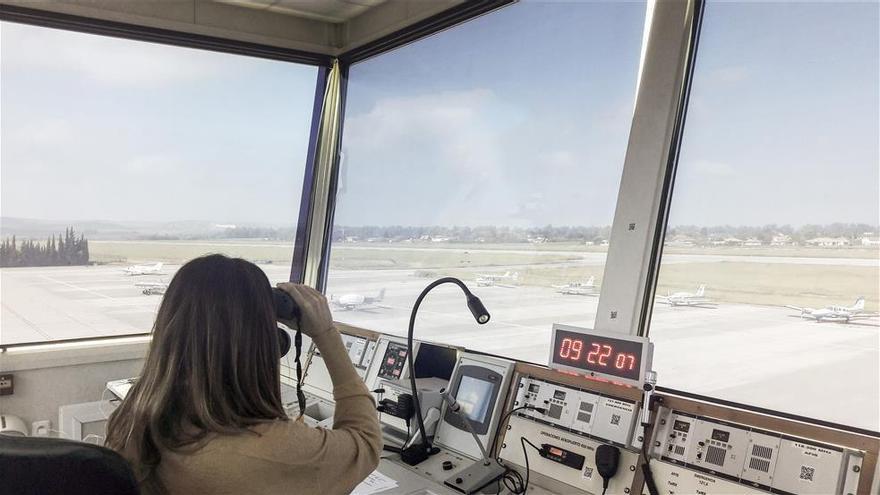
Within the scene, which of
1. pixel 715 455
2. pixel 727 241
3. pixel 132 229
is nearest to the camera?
pixel 715 455

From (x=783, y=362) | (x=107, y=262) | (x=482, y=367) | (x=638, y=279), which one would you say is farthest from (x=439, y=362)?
(x=107, y=262)

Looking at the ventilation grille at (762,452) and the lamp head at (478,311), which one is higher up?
the lamp head at (478,311)

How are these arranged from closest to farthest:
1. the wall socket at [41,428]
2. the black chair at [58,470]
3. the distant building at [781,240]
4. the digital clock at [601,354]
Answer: the black chair at [58,470]
the digital clock at [601,354]
the distant building at [781,240]
the wall socket at [41,428]

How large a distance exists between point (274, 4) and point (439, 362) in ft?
8.03

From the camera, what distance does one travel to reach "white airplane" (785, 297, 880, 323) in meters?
1.87

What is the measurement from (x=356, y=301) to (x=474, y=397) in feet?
6.58

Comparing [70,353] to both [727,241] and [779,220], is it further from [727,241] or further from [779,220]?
[779,220]

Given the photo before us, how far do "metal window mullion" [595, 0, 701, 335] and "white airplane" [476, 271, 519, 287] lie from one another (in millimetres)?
829

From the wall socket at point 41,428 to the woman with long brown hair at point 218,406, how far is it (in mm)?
2502

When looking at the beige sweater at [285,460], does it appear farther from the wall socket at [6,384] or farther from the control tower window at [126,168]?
the wall socket at [6,384]

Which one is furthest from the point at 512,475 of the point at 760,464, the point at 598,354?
the point at 760,464

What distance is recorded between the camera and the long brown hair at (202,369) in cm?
117

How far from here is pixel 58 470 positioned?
978mm

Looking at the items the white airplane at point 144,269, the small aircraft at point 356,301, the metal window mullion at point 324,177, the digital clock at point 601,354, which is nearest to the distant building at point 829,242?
the digital clock at point 601,354
